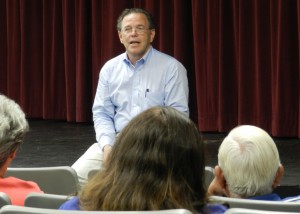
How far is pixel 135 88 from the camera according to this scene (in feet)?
13.6

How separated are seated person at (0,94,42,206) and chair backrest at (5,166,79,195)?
1.20 ft

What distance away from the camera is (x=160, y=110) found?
1.84 m

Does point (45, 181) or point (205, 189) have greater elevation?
point (205, 189)

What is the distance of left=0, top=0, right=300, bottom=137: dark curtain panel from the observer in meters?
6.36

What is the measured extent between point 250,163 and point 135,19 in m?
2.06

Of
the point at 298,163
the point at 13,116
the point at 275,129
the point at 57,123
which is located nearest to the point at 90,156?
the point at 13,116

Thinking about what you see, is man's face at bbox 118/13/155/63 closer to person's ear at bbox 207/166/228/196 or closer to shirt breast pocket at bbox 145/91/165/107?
shirt breast pocket at bbox 145/91/165/107

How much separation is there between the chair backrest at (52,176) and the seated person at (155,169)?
3.11 feet

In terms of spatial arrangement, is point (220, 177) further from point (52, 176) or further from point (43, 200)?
point (52, 176)

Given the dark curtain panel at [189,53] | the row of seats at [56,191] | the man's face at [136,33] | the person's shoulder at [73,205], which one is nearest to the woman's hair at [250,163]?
the row of seats at [56,191]

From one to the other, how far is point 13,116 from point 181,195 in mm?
813

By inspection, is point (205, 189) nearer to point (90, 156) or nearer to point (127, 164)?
point (127, 164)

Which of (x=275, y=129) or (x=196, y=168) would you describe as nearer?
(x=196, y=168)

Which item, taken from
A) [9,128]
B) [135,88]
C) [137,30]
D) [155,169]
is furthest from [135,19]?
[155,169]
